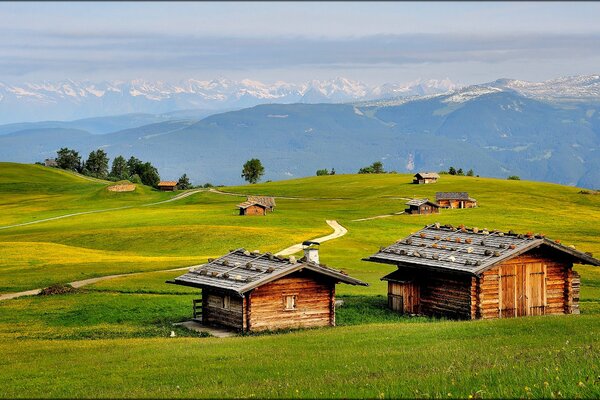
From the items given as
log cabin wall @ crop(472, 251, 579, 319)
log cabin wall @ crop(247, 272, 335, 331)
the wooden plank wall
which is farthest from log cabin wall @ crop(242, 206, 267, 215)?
log cabin wall @ crop(247, 272, 335, 331)

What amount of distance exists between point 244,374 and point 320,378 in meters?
3.35

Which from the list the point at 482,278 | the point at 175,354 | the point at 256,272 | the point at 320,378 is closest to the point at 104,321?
the point at 256,272

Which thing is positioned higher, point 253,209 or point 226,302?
point 253,209

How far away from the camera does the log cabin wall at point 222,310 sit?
141 ft

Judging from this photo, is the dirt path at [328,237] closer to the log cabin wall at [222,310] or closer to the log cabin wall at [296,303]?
the log cabin wall at [222,310]

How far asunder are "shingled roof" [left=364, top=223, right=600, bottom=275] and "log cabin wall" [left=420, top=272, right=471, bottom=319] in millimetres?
964

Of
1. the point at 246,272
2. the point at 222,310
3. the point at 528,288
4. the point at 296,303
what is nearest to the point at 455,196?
the point at 528,288

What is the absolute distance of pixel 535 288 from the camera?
46906 millimetres

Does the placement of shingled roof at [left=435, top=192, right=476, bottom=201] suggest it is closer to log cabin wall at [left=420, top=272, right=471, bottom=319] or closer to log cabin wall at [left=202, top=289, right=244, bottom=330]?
log cabin wall at [left=420, top=272, right=471, bottom=319]

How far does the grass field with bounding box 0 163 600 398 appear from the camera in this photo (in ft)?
72.1

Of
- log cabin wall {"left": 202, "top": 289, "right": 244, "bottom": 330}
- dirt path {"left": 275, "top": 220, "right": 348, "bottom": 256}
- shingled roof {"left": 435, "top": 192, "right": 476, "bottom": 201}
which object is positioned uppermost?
shingled roof {"left": 435, "top": 192, "right": 476, "bottom": 201}

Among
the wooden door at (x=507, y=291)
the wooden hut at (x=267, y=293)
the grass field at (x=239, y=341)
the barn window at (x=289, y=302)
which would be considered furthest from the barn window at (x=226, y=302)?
the wooden door at (x=507, y=291)

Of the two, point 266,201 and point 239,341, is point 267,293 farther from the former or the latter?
point 266,201

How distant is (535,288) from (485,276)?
12.6 ft
